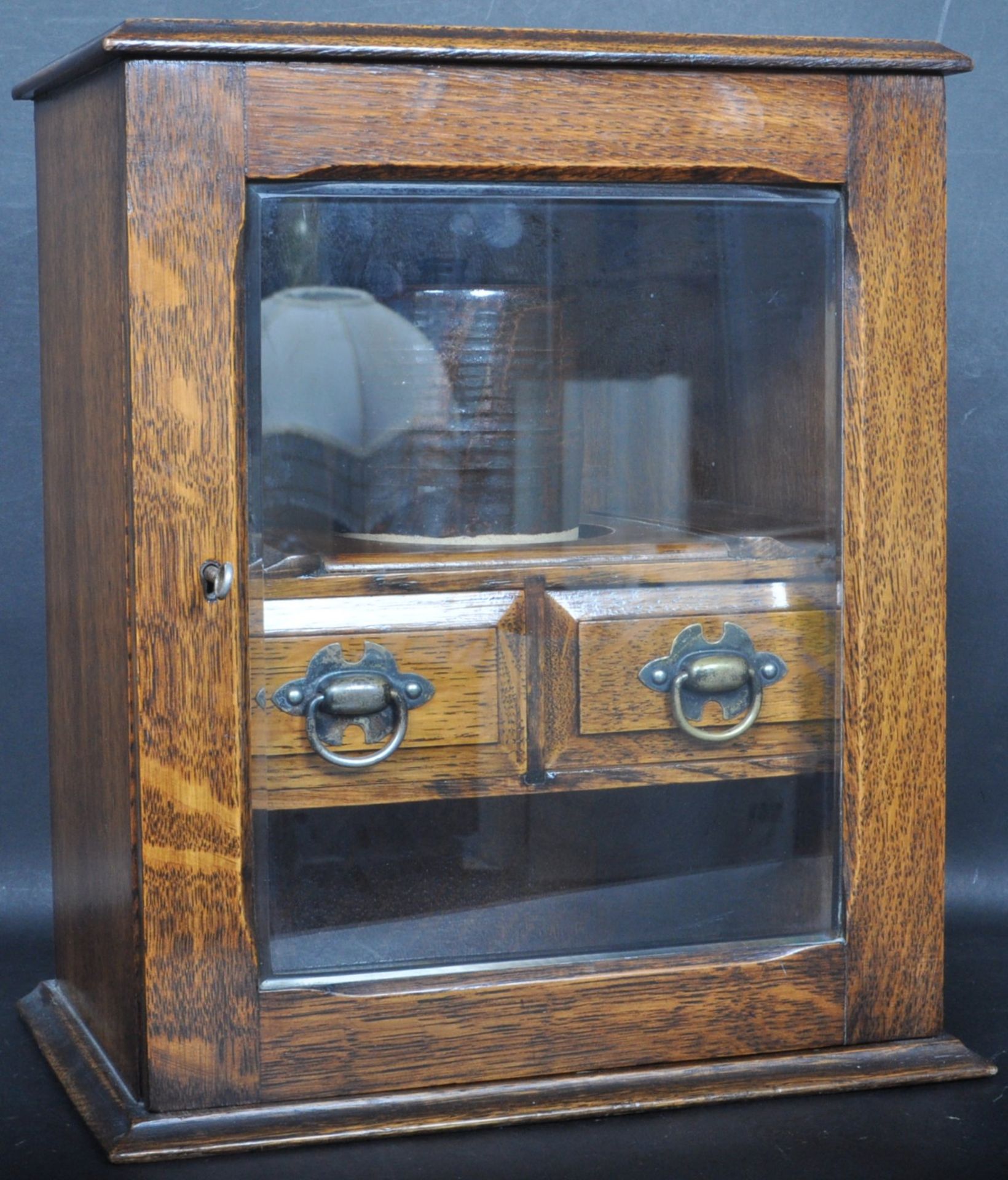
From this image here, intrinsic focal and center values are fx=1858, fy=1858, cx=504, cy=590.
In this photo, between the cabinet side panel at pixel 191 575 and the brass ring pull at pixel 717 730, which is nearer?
the cabinet side panel at pixel 191 575

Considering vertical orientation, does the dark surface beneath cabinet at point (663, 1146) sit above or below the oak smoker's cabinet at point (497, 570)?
below

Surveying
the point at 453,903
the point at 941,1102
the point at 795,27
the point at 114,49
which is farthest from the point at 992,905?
the point at 114,49

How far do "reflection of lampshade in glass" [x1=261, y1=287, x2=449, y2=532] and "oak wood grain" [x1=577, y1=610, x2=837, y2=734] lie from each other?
0.15 metres

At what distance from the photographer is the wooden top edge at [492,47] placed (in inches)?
38.8

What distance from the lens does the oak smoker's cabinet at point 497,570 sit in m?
1.02

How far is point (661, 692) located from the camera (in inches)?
43.9

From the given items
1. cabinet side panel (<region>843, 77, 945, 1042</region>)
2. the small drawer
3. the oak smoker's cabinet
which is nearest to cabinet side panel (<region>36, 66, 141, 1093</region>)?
the oak smoker's cabinet

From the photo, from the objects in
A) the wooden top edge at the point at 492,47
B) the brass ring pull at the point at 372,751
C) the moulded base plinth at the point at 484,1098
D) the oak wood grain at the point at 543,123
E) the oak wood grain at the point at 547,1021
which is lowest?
the moulded base plinth at the point at 484,1098

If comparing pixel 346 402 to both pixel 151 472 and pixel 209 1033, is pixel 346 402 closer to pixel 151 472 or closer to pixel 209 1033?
pixel 151 472

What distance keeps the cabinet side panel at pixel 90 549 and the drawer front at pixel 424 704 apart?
9 centimetres

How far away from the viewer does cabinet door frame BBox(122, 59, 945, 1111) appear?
3.29 ft

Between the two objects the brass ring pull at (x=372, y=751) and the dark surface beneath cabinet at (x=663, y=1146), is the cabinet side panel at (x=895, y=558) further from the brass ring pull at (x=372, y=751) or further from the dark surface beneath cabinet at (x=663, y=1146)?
the brass ring pull at (x=372, y=751)

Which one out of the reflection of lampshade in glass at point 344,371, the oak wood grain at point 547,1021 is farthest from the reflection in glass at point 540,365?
the oak wood grain at point 547,1021

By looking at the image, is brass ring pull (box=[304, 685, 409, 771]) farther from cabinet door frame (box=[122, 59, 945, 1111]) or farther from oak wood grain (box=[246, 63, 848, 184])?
oak wood grain (box=[246, 63, 848, 184])
